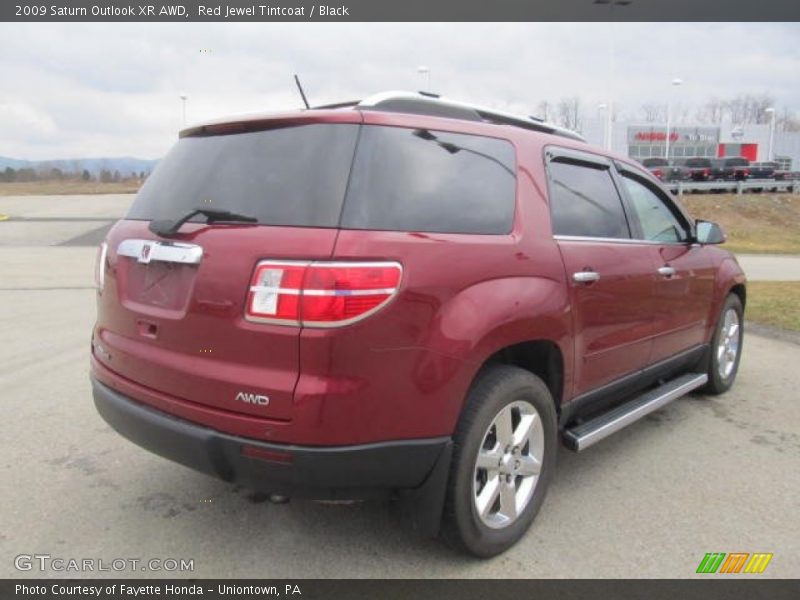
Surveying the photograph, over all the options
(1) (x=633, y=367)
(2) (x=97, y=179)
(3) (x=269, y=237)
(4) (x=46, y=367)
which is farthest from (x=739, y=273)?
(2) (x=97, y=179)

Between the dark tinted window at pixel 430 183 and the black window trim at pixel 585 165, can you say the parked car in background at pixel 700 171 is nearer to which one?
the black window trim at pixel 585 165

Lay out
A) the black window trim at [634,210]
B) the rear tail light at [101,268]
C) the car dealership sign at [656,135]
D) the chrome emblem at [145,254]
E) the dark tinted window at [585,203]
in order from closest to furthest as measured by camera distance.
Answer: the chrome emblem at [145,254]
the rear tail light at [101,268]
the dark tinted window at [585,203]
the black window trim at [634,210]
the car dealership sign at [656,135]

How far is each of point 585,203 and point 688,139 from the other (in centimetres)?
7070

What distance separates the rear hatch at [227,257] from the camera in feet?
7.36

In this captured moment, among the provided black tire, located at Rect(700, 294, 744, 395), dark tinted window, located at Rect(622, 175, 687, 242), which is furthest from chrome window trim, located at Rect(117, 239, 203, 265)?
black tire, located at Rect(700, 294, 744, 395)

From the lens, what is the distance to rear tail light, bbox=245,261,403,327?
85.0 inches

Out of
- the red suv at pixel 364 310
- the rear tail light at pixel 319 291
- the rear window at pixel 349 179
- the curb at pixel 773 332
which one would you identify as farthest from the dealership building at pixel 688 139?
the rear tail light at pixel 319 291

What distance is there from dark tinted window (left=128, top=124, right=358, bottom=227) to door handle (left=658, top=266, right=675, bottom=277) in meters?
2.36

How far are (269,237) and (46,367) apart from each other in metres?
4.28

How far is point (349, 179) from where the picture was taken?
2318mm

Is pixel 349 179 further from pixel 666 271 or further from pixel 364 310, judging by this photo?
pixel 666 271

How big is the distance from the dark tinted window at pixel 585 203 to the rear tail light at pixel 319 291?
47.2 inches

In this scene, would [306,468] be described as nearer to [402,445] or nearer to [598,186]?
[402,445]

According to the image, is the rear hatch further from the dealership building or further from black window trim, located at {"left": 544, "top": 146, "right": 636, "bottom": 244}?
the dealership building
